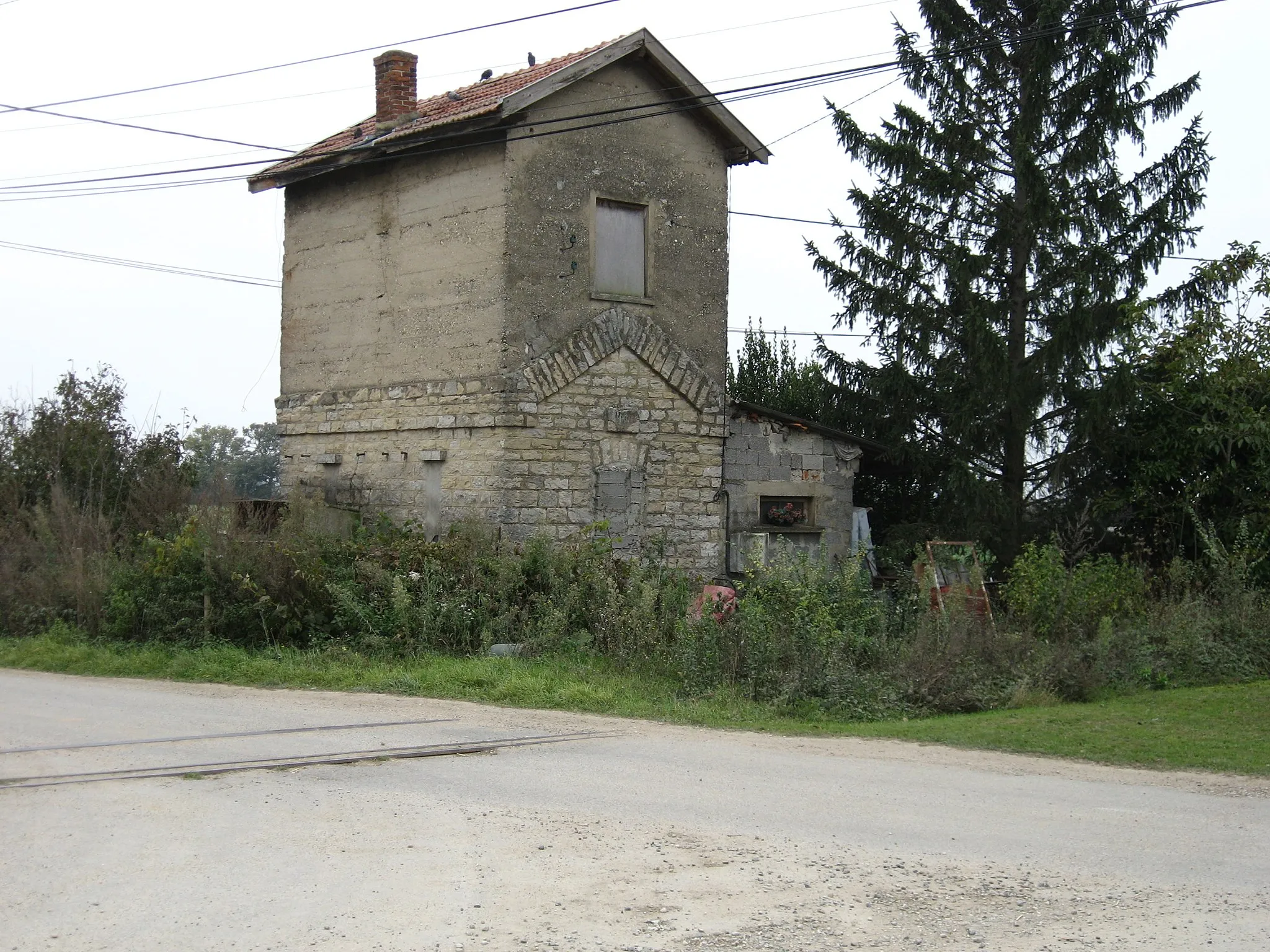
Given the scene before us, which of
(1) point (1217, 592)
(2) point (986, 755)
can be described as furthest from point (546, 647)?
(1) point (1217, 592)

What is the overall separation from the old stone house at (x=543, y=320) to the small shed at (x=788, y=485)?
4 cm

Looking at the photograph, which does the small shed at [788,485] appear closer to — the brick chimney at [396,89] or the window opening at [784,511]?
the window opening at [784,511]

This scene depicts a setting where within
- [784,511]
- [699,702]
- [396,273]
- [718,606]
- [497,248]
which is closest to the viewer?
[699,702]

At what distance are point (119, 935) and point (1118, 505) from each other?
1772cm

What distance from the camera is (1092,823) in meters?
7.65

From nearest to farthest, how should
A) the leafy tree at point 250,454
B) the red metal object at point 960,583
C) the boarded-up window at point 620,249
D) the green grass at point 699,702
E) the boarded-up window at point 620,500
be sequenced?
the green grass at point 699,702 → the red metal object at point 960,583 → the boarded-up window at point 620,500 → the boarded-up window at point 620,249 → the leafy tree at point 250,454

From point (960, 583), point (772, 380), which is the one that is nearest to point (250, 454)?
point (772, 380)

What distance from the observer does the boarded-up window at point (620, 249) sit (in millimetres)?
18734

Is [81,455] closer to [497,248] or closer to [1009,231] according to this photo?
[497,248]

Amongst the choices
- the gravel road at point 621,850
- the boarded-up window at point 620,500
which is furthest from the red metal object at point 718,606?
the gravel road at point 621,850

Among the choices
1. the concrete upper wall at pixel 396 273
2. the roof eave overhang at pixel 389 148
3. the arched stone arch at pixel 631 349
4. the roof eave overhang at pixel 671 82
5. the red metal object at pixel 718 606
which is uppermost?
the roof eave overhang at pixel 671 82

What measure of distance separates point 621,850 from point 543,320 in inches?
475

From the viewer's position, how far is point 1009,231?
68.1 ft

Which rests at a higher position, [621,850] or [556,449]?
[556,449]
